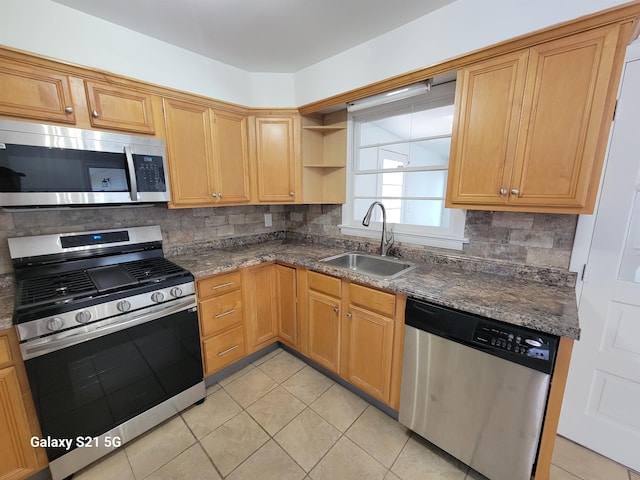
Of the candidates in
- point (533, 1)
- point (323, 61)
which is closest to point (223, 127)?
point (323, 61)

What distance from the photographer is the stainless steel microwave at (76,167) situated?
1300 mm

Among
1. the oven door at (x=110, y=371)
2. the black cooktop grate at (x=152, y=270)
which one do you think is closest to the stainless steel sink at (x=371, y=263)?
the black cooktop grate at (x=152, y=270)

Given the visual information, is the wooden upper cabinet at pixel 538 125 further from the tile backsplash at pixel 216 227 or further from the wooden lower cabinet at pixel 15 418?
the wooden lower cabinet at pixel 15 418

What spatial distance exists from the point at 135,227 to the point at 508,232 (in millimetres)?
2577

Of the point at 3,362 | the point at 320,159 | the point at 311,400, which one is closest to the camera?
the point at 3,362

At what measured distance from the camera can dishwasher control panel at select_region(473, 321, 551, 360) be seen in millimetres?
1080

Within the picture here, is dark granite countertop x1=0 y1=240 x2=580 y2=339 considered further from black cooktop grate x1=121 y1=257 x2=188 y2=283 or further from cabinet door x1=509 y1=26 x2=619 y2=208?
cabinet door x1=509 y1=26 x2=619 y2=208

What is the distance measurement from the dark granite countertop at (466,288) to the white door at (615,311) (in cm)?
19

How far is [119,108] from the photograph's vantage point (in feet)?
5.24

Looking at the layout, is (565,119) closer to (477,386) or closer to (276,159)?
(477,386)

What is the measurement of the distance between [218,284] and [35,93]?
141 centimetres

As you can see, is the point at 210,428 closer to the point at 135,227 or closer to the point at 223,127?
the point at 135,227

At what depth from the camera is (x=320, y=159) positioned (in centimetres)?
252

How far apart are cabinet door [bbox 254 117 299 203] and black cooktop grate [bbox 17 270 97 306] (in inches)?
52.5
